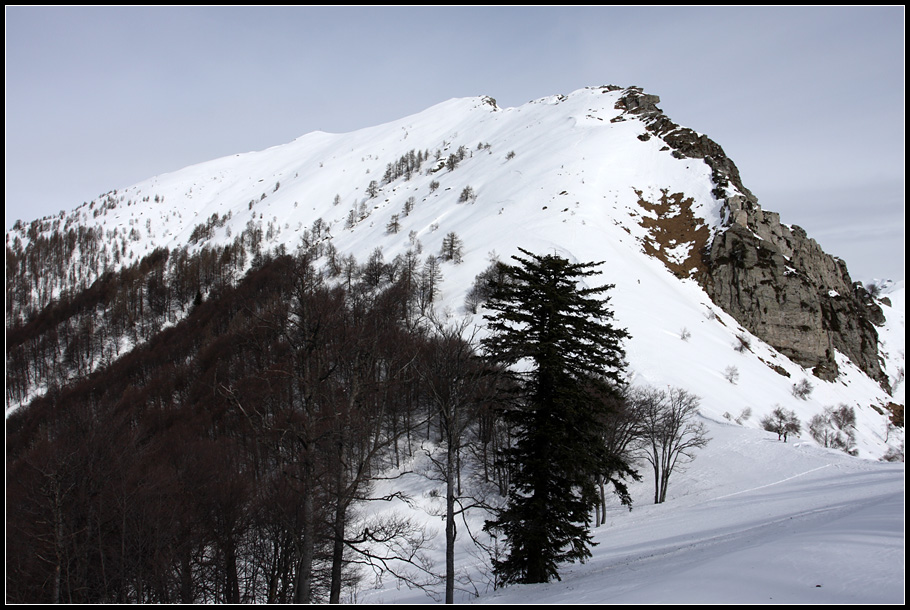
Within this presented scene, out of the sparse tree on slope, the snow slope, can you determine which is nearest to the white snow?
the snow slope

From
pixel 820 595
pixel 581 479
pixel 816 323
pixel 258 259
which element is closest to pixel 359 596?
pixel 581 479

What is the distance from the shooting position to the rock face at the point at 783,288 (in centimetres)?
7406

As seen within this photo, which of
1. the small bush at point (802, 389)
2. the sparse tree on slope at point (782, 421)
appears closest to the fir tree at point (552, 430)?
the sparse tree on slope at point (782, 421)

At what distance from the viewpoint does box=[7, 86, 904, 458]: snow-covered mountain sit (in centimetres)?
5656

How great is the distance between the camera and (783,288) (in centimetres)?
7725

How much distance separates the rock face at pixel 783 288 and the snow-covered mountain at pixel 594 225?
0.70 m

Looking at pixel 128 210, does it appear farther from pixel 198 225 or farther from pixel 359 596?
pixel 359 596

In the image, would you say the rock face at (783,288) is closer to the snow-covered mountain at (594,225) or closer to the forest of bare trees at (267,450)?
the snow-covered mountain at (594,225)

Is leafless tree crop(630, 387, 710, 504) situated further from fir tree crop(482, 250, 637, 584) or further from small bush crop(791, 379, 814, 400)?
small bush crop(791, 379, 814, 400)

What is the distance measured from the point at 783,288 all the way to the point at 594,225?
3203 cm

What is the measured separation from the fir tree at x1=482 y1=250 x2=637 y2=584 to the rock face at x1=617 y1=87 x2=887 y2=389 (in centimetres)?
6932

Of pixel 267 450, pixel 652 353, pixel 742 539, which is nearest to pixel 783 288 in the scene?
pixel 652 353

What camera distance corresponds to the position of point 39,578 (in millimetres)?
22078

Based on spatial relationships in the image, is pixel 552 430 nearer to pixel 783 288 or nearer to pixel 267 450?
pixel 267 450
